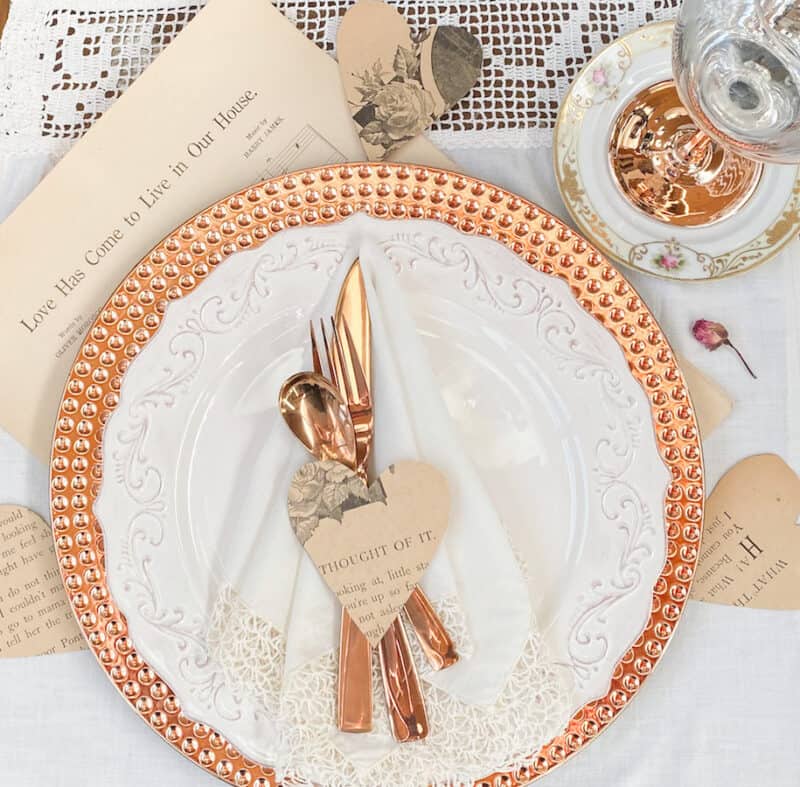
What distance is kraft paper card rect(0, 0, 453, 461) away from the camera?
524 mm

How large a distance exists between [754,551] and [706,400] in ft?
0.31

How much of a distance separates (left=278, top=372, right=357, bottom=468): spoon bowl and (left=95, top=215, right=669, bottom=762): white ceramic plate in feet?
0.06

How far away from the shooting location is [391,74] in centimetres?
53

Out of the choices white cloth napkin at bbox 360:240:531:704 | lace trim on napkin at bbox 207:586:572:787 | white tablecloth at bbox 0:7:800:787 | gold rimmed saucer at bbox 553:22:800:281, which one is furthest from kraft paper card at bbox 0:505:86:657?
gold rimmed saucer at bbox 553:22:800:281

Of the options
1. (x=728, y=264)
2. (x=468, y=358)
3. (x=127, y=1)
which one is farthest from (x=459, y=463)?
(x=127, y=1)

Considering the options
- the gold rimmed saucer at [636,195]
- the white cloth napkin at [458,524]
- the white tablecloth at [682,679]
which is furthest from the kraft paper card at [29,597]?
the gold rimmed saucer at [636,195]

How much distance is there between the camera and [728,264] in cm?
51

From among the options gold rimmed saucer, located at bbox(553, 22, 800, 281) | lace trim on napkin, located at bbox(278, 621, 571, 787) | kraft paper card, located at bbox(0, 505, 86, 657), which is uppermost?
gold rimmed saucer, located at bbox(553, 22, 800, 281)

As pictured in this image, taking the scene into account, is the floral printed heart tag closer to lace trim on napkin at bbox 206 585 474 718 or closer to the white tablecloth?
the white tablecloth

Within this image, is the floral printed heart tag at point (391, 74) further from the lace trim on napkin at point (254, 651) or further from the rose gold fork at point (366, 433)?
the lace trim on napkin at point (254, 651)

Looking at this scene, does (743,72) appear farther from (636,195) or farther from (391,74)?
(391,74)

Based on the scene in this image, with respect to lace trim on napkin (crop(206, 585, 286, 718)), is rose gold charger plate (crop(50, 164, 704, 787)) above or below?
above

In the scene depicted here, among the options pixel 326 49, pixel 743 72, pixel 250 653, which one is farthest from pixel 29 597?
pixel 743 72

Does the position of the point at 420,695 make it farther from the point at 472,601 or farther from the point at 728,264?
the point at 728,264
